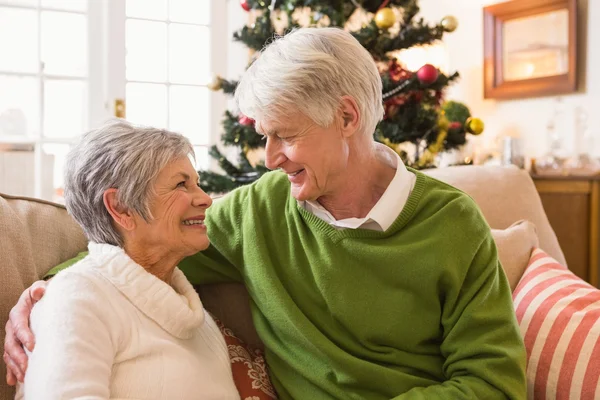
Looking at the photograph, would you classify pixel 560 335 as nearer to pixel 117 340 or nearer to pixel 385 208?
pixel 385 208

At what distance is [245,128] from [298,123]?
131 centimetres

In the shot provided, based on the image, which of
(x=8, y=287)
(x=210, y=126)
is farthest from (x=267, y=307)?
(x=210, y=126)

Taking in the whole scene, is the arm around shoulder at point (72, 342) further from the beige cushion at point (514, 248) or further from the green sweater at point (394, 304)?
the beige cushion at point (514, 248)

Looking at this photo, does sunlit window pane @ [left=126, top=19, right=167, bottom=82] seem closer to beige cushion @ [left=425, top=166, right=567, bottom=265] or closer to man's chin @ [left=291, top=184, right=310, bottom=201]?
beige cushion @ [left=425, top=166, right=567, bottom=265]

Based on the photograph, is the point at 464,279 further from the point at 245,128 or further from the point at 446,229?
the point at 245,128

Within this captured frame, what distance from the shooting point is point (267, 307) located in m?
1.42

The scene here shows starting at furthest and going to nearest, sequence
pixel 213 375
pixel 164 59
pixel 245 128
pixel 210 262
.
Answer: pixel 164 59 → pixel 245 128 → pixel 210 262 → pixel 213 375

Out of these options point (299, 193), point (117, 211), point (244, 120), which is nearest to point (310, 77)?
point (299, 193)

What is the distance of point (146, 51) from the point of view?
398 centimetres

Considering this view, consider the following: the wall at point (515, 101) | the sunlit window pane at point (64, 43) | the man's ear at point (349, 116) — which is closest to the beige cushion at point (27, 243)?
the man's ear at point (349, 116)

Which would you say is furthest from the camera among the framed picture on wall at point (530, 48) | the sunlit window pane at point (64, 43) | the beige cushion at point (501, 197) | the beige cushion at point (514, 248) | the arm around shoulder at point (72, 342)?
the framed picture on wall at point (530, 48)

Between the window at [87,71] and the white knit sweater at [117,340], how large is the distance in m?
2.39

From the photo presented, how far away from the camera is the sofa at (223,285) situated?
4.38ft

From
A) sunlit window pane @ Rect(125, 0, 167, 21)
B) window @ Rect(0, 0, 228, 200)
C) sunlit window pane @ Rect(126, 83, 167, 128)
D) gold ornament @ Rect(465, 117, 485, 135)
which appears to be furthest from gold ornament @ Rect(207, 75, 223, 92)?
sunlit window pane @ Rect(125, 0, 167, 21)
